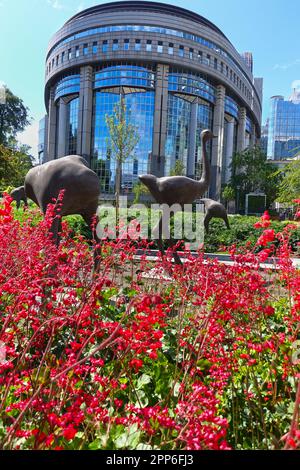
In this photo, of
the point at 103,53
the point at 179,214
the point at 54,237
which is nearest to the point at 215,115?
the point at 103,53

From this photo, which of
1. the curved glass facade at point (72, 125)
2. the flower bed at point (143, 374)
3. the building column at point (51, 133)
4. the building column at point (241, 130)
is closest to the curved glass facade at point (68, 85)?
the curved glass facade at point (72, 125)

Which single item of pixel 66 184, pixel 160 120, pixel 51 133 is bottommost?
pixel 66 184

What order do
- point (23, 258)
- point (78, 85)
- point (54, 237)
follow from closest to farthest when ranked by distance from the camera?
point (23, 258), point (54, 237), point (78, 85)

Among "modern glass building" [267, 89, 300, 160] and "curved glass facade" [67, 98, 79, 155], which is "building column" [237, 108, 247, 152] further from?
"modern glass building" [267, 89, 300, 160]

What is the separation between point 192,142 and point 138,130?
28.0 ft

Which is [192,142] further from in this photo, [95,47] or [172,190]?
[172,190]

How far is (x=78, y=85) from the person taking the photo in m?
46.4

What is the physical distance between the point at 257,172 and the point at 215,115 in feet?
44.9

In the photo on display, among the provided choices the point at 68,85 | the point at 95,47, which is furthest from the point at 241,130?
the point at 68,85

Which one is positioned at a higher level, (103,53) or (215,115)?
(103,53)

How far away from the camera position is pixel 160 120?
44.8 metres
